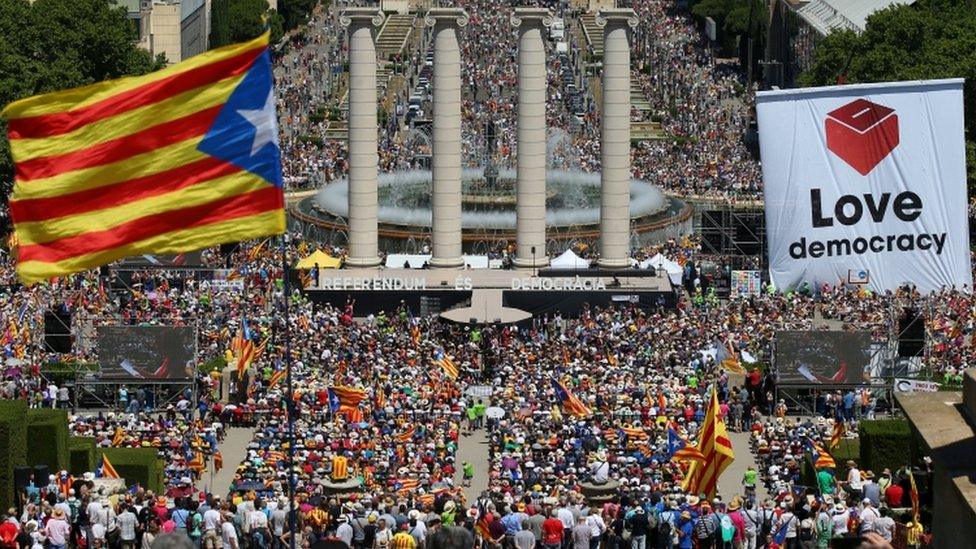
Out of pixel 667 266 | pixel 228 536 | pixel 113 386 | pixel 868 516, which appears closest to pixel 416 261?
Result: pixel 667 266

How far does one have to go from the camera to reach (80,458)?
188 feet

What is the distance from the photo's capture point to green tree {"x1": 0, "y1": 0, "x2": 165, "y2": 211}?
105 m

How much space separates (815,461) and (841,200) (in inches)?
792

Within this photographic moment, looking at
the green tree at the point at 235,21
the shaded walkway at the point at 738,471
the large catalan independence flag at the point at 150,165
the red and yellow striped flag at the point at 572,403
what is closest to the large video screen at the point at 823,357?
the shaded walkway at the point at 738,471

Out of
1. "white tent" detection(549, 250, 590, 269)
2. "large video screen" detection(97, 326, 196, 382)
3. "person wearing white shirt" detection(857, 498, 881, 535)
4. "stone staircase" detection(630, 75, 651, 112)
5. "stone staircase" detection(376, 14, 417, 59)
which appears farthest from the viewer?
"stone staircase" detection(376, 14, 417, 59)

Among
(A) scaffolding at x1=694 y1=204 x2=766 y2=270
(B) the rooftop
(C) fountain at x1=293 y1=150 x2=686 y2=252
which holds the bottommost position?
(A) scaffolding at x1=694 y1=204 x2=766 y2=270

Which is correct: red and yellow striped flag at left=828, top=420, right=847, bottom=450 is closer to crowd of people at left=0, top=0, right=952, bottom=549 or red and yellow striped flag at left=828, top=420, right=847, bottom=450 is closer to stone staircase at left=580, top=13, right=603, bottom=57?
crowd of people at left=0, top=0, right=952, bottom=549

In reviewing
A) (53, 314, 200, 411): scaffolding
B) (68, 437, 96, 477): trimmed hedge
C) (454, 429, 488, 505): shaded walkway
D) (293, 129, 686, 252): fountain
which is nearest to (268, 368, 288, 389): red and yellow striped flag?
(53, 314, 200, 411): scaffolding

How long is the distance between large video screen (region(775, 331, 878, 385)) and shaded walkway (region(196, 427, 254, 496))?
49.3 feet

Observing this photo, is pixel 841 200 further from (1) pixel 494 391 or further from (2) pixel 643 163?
(2) pixel 643 163

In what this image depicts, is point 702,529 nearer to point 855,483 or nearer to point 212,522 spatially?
point 855,483

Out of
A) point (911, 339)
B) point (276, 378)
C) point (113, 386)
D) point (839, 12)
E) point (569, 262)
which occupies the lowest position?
point (113, 386)

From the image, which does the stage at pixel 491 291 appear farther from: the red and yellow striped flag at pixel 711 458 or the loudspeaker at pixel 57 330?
the red and yellow striped flag at pixel 711 458

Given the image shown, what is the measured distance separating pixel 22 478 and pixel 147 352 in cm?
1858
